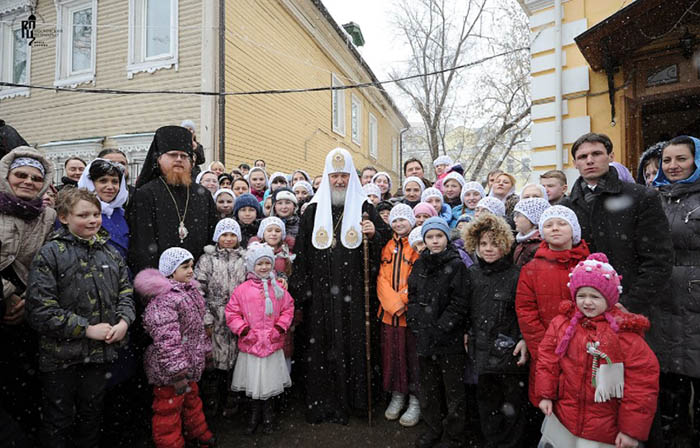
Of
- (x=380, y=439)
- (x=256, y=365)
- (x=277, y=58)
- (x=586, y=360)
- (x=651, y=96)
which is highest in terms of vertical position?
(x=277, y=58)

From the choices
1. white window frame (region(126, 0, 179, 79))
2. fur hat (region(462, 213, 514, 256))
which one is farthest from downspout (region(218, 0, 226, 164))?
fur hat (region(462, 213, 514, 256))

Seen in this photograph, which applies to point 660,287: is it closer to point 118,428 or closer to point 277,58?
point 118,428

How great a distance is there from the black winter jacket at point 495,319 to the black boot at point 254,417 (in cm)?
194

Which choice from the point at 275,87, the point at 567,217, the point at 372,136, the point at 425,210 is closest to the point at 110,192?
the point at 425,210

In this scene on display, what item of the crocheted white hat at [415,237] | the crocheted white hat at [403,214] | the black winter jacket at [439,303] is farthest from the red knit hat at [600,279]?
the crocheted white hat at [403,214]

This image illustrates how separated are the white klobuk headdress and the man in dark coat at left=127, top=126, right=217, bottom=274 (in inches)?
44.3

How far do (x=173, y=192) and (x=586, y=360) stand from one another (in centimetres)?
360

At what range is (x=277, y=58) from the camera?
11.3 m

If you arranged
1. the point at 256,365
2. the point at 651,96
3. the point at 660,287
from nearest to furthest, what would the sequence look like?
the point at 660,287 < the point at 256,365 < the point at 651,96

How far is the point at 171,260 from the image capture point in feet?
10.7

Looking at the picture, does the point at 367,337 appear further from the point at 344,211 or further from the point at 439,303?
the point at 344,211

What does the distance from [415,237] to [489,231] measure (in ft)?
2.54

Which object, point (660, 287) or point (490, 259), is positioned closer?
→ point (660, 287)

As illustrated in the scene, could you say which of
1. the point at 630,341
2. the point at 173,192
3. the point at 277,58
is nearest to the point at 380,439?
the point at 630,341
